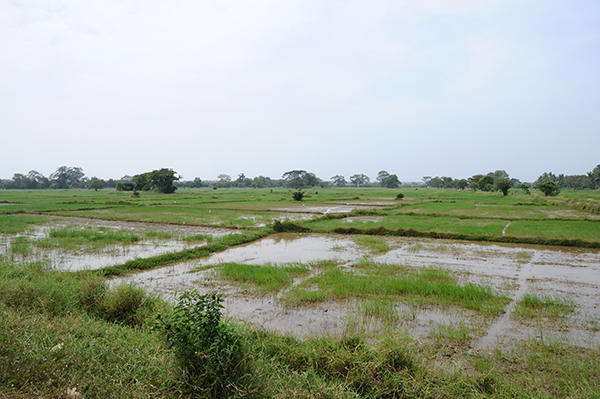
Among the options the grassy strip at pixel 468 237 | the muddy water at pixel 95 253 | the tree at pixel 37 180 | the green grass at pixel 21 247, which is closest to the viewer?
the muddy water at pixel 95 253

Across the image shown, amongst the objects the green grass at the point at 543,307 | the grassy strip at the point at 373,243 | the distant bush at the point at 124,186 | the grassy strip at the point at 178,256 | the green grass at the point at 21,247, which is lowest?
the grassy strip at the point at 373,243

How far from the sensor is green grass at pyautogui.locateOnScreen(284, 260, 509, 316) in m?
6.36

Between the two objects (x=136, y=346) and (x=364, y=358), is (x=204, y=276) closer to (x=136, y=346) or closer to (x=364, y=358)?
(x=136, y=346)

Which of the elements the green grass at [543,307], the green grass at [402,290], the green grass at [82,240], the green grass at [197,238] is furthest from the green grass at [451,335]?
the green grass at [82,240]

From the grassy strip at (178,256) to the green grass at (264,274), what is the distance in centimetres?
182

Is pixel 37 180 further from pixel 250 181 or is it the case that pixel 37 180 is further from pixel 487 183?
pixel 487 183

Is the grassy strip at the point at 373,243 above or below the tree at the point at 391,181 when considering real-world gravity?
below

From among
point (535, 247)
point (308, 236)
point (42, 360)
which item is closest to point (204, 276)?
point (42, 360)

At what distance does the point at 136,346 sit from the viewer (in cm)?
393

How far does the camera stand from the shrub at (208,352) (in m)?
3.14

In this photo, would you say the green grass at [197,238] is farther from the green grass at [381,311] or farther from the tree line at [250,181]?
the tree line at [250,181]

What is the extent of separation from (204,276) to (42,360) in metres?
5.16

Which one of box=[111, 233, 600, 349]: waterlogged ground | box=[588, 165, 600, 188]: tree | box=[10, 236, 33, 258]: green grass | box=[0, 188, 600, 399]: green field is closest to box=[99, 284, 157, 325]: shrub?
box=[0, 188, 600, 399]: green field

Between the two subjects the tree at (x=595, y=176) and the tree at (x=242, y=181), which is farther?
the tree at (x=242, y=181)
